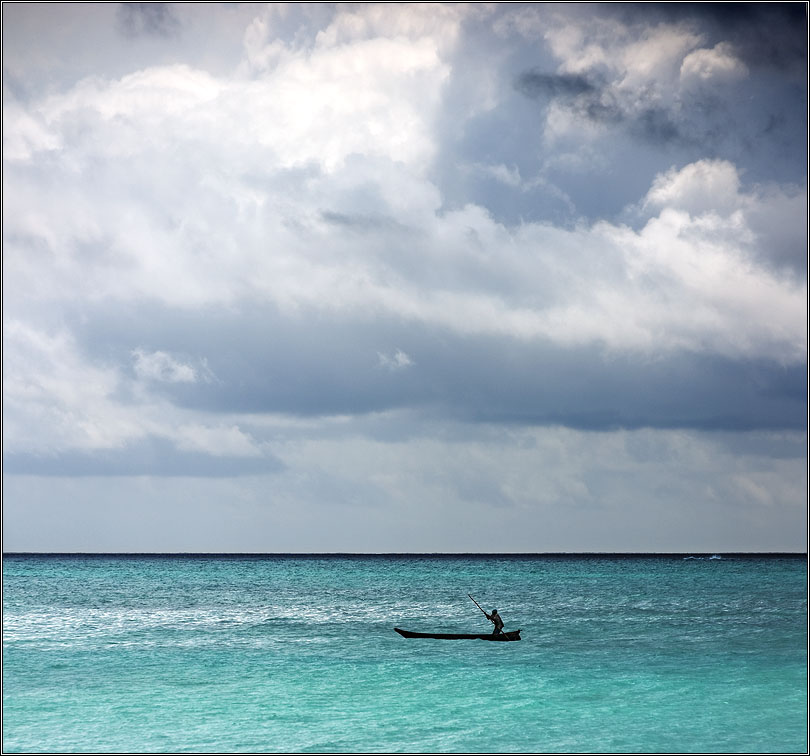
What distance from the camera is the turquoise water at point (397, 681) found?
72.2 feet

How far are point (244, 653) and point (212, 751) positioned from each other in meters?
15.6

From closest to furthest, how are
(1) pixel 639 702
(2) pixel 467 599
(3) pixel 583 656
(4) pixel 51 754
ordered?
(4) pixel 51 754
(1) pixel 639 702
(3) pixel 583 656
(2) pixel 467 599

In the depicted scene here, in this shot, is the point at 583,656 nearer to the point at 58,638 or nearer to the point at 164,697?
the point at 164,697

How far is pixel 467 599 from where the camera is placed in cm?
7038

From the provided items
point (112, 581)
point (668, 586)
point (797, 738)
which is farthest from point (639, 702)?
point (112, 581)

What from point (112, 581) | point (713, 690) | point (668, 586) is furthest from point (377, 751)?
point (112, 581)

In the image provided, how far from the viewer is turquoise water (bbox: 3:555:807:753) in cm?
2200

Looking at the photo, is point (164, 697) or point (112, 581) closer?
point (164, 697)

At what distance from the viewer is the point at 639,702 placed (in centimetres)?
2591

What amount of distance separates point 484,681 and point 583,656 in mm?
6879

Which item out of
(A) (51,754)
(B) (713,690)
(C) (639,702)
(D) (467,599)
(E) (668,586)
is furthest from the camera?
(E) (668,586)

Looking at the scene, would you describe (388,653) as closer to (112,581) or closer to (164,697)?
(164,697)

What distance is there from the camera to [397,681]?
29.3 m

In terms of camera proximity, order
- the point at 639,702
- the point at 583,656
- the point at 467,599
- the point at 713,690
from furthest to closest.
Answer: the point at 467,599 → the point at 583,656 → the point at 713,690 → the point at 639,702
